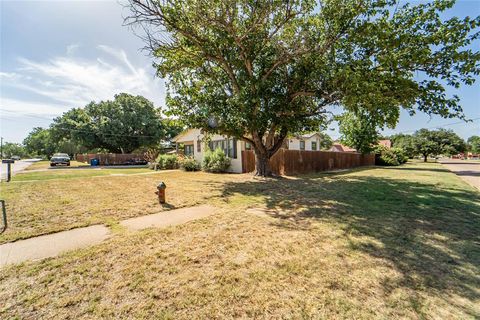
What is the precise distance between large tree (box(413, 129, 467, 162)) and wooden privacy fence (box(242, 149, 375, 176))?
30078mm

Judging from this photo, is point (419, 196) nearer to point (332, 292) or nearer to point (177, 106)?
point (332, 292)

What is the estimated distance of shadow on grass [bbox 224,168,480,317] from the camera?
2.69 m

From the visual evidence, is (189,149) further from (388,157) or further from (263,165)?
(388,157)

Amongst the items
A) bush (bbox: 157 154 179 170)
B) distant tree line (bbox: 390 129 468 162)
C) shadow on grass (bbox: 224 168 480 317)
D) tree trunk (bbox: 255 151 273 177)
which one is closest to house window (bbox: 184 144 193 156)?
bush (bbox: 157 154 179 170)

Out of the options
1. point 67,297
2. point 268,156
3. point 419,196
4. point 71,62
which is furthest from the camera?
point 268,156

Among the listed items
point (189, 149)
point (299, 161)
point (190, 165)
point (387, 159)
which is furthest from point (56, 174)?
point (387, 159)

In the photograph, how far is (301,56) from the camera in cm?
1049

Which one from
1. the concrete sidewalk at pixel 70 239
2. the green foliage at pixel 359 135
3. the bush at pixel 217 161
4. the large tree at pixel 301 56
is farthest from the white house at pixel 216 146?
the green foliage at pixel 359 135

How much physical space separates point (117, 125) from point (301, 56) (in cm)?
3079

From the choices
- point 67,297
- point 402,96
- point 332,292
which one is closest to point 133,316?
point 67,297

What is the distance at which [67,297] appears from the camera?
2344 mm

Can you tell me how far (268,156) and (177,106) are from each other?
600 centimetres

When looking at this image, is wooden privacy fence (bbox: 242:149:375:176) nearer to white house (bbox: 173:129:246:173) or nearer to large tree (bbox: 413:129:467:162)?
white house (bbox: 173:129:246:173)

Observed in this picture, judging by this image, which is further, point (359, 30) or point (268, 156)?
point (268, 156)
